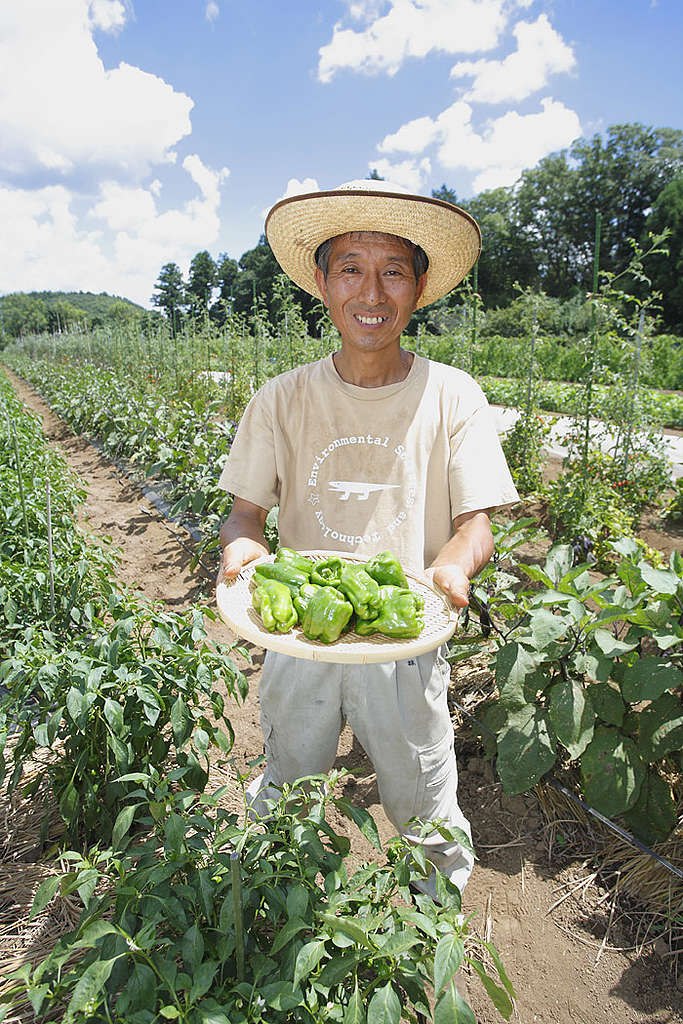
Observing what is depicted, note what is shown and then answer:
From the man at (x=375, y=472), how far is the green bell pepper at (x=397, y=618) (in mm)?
237

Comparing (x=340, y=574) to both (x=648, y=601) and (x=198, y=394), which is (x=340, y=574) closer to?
(x=648, y=601)

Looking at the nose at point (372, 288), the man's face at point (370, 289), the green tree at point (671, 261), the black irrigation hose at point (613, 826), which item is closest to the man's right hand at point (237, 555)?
the man's face at point (370, 289)

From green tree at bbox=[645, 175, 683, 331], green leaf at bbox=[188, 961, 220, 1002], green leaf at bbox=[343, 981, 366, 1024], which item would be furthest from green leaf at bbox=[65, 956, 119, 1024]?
green tree at bbox=[645, 175, 683, 331]

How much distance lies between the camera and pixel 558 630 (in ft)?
6.37

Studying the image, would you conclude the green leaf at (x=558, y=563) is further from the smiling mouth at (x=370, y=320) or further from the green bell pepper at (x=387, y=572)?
the smiling mouth at (x=370, y=320)

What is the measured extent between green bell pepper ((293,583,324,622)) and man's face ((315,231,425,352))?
2.14 ft

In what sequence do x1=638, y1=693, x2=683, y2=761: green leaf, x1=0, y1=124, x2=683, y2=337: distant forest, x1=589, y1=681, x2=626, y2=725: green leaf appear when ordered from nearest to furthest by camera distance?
x1=638, y1=693, x2=683, y2=761: green leaf
x1=589, y1=681, x2=626, y2=725: green leaf
x1=0, y1=124, x2=683, y2=337: distant forest

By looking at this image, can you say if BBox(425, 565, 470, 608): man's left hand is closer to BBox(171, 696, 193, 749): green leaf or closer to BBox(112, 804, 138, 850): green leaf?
BBox(171, 696, 193, 749): green leaf

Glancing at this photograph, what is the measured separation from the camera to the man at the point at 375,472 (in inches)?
64.4

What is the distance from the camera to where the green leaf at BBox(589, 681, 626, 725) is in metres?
1.96

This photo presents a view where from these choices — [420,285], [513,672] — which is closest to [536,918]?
[513,672]

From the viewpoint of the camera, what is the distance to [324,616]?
136 cm

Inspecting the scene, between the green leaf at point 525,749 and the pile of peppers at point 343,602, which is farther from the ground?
the pile of peppers at point 343,602

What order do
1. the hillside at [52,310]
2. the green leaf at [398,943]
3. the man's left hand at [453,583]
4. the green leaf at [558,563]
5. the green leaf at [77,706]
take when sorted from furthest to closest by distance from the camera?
the hillside at [52,310]
the green leaf at [558,563]
the green leaf at [77,706]
the man's left hand at [453,583]
the green leaf at [398,943]
